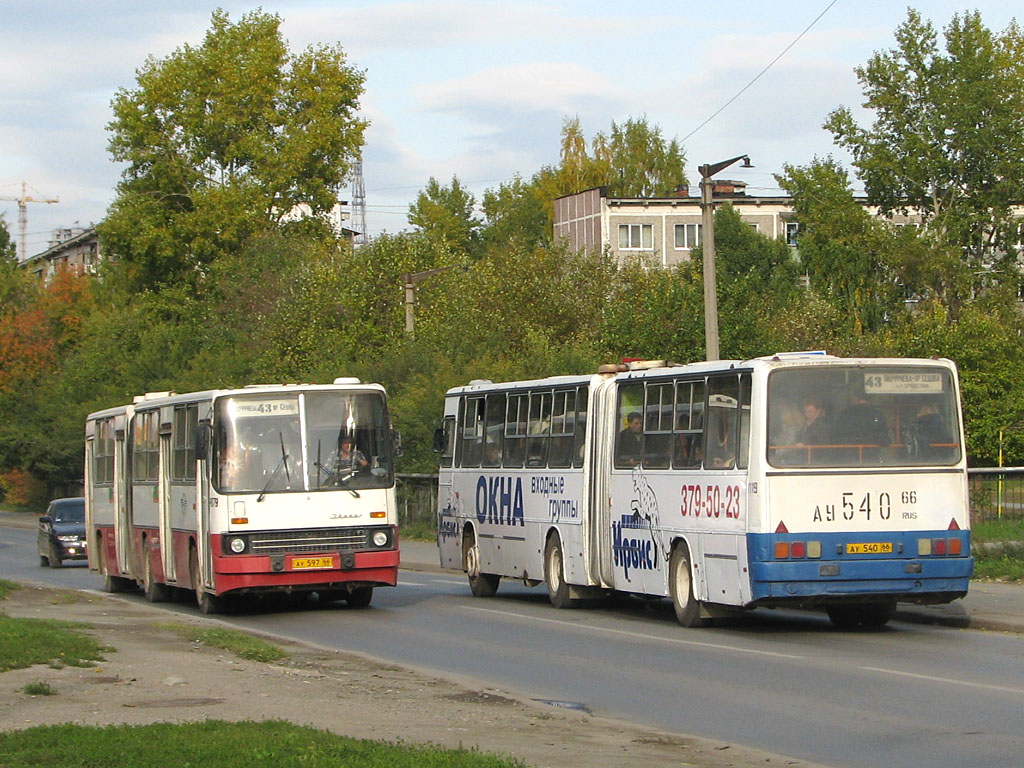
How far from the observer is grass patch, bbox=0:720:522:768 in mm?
8453

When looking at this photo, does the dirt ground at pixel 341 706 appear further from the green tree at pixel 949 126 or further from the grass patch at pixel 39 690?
the green tree at pixel 949 126

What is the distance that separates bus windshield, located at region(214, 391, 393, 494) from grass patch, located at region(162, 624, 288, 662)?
3.41 m

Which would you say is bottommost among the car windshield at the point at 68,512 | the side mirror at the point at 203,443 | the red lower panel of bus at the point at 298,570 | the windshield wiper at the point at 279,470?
the red lower panel of bus at the point at 298,570

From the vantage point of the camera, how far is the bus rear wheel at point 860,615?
18812 mm

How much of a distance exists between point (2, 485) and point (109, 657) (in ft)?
239

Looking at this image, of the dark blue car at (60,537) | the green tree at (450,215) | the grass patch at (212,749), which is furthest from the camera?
the green tree at (450,215)

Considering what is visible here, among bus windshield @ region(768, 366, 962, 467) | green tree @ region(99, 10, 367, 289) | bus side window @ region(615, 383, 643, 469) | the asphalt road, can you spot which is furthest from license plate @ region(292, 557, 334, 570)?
green tree @ region(99, 10, 367, 289)

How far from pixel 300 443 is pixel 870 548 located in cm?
784

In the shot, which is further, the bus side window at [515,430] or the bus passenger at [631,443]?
the bus side window at [515,430]

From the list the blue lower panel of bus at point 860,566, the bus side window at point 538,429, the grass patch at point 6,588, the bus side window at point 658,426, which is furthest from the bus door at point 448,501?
the blue lower panel of bus at point 860,566

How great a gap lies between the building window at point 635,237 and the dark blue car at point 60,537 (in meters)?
61.3

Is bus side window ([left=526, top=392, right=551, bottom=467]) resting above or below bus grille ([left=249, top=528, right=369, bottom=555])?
above

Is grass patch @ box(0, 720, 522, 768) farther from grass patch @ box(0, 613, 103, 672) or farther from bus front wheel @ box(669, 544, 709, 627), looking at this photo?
bus front wheel @ box(669, 544, 709, 627)

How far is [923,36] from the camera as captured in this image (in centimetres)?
7144
